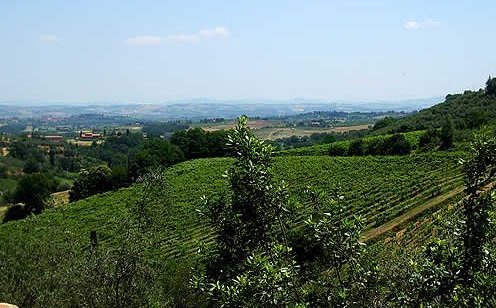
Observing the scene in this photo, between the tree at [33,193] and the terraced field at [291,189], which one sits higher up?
the terraced field at [291,189]

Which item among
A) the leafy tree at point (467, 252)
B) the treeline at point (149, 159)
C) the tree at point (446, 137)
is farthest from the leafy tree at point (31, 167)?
the leafy tree at point (467, 252)

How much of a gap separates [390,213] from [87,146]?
149 metres

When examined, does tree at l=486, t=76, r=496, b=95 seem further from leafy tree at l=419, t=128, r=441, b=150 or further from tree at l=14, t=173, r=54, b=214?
tree at l=14, t=173, r=54, b=214

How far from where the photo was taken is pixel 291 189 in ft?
126

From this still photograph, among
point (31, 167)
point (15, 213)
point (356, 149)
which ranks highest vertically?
point (356, 149)

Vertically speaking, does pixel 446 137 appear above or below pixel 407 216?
above

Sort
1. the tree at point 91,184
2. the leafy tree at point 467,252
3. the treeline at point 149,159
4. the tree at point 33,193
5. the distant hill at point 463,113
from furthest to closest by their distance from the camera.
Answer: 1. the tree at point 33,193
2. the tree at point 91,184
3. the treeline at point 149,159
4. the distant hill at point 463,113
5. the leafy tree at point 467,252

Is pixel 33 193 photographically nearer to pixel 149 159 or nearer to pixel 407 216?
pixel 149 159

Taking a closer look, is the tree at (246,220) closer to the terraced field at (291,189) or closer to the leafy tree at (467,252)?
the leafy tree at (467,252)

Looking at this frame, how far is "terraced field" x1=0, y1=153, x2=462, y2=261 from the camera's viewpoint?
132ft

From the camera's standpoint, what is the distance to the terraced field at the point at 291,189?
40125 mm

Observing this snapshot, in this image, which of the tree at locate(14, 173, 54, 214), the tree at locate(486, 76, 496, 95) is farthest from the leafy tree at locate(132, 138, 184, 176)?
the tree at locate(486, 76, 496, 95)

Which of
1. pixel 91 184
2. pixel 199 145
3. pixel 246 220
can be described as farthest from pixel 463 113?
pixel 246 220

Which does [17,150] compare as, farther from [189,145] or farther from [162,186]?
[162,186]
